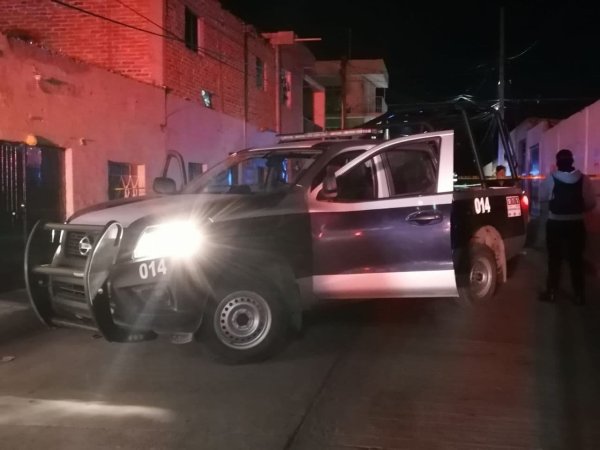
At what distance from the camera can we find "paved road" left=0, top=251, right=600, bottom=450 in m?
4.19

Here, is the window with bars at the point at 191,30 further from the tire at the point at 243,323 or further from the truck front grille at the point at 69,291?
the tire at the point at 243,323

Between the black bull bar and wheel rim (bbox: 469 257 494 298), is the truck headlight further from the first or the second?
wheel rim (bbox: 469 257 494 298)

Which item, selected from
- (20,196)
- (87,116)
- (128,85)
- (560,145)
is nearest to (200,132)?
(128,85)

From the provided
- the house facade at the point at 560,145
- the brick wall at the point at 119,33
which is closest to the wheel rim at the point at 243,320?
the house facade at the point at 560,145

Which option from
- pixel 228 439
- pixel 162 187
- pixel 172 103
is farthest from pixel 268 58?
pixel 228 439

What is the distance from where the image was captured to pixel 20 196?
33.1ft

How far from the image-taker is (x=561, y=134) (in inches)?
669

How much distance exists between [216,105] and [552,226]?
1092cm

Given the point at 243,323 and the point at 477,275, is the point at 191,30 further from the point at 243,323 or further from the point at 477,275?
the point at 243,323

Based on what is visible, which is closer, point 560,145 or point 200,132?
point 200,132

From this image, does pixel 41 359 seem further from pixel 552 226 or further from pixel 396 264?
pixel 552 226

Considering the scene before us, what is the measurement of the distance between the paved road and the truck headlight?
1.04 meters

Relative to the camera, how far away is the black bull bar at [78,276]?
506cm

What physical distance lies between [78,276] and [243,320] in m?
1.41
